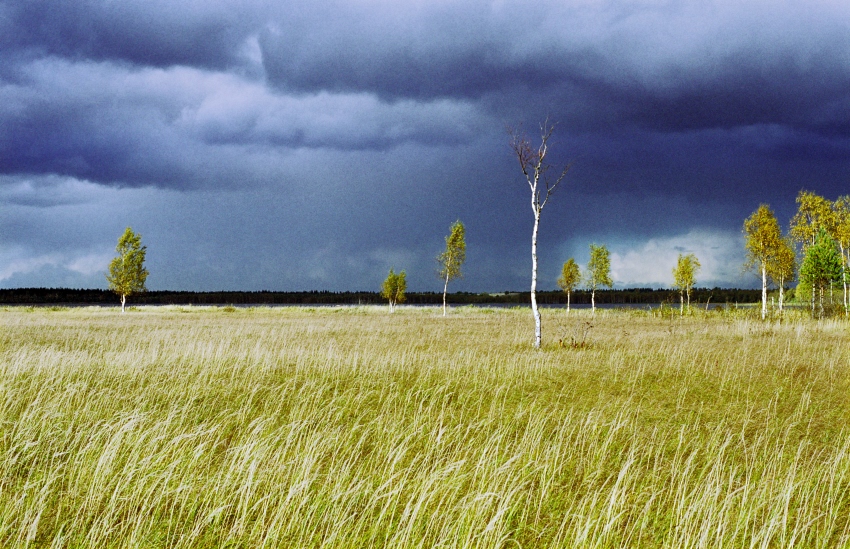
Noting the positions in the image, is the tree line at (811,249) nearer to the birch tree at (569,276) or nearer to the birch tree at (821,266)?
the birch tree at (821,266)

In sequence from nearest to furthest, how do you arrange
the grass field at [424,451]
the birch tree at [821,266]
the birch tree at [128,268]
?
the grass field at [424,451] → the birch tree at [821,266] → the birch tree at [128,268]

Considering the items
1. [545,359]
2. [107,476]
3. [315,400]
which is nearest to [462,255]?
[545,359]

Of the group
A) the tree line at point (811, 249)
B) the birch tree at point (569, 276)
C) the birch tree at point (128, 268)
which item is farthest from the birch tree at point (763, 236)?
the birch tree at point (128, 268)

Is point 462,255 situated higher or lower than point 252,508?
higher

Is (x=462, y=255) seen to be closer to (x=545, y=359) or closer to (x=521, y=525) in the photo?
(x=545, y=359)

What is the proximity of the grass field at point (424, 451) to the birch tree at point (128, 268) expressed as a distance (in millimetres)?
63921

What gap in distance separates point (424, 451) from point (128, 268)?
76.0 metres

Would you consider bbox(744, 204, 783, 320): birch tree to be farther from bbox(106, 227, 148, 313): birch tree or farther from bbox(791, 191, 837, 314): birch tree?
bbox(106, 227, 148, 313): birch tree

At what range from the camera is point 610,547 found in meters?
4.64

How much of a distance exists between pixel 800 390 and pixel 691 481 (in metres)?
8.09

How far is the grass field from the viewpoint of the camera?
483cm

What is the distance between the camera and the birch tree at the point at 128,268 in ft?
231

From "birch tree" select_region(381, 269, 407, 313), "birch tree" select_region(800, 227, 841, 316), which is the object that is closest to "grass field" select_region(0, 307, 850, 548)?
"birch tree" select_region(800, 227, 841, 316)

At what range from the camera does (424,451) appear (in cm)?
723
